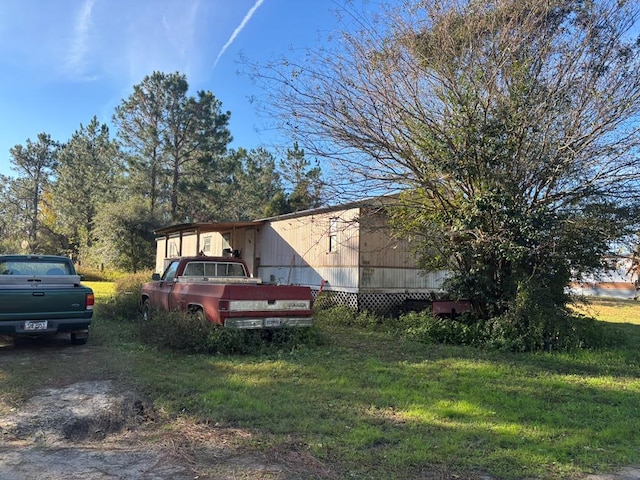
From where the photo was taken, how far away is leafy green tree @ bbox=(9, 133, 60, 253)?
4994 centimetres

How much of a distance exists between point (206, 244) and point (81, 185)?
85.7ft

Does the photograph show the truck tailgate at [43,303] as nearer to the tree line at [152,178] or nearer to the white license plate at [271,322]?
the white license plate at [271,322]

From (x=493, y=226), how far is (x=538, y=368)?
281 cm

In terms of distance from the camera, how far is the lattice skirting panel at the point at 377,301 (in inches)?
522

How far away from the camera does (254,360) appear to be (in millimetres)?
7336

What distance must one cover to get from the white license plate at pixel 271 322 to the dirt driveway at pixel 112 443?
2514mm

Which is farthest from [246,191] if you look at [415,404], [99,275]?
[415,404]

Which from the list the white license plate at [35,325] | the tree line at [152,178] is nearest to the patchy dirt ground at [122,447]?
the white license plate at [35,325]

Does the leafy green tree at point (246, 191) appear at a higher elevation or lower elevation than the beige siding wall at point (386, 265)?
higher

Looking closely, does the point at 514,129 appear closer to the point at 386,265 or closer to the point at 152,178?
the point at 386,265

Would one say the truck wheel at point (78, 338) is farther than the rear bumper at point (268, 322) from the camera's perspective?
Yes

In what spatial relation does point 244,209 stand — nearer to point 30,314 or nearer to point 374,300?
point 374,300

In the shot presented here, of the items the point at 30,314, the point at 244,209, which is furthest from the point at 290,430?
the point at 244,209

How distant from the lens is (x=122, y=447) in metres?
4.03
